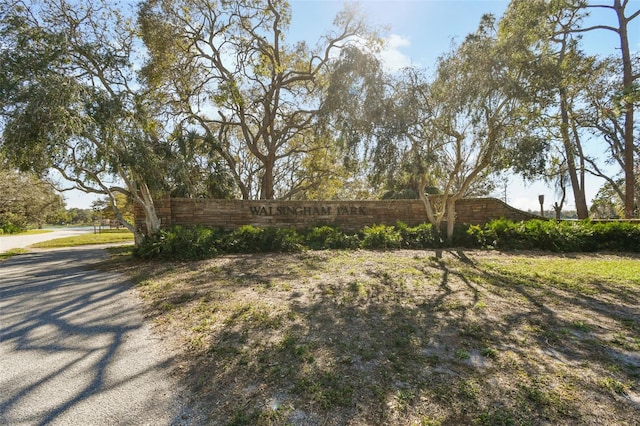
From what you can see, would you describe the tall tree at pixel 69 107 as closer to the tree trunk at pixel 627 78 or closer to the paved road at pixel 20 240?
the paved road at pixel 20 240

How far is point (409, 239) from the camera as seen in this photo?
1003cm

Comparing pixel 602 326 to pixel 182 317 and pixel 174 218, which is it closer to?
pixel 182 317

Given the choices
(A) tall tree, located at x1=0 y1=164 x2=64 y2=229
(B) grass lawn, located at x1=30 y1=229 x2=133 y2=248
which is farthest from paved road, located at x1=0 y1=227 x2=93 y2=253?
(A) tall tree, located at x1=0 y1=164 x2=64 y2=229

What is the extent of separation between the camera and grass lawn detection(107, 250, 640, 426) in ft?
7.07

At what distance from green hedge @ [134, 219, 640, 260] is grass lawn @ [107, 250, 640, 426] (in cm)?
236

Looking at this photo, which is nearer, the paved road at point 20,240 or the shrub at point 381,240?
the shrub at point 381,240

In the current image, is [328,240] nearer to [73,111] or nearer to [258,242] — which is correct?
[258,242]

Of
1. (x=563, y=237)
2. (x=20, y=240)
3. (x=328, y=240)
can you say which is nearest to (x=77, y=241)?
(x=20, y=240)

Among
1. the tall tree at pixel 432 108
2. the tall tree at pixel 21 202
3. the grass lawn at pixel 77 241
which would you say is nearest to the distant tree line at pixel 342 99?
the tall tree at pixel 432 108

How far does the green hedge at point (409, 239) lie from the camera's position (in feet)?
27.4

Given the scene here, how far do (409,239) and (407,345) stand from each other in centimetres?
722

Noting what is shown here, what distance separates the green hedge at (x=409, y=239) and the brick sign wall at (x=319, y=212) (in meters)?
1.51

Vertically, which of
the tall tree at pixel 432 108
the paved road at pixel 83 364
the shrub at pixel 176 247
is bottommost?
the paved road at pixel 83 364

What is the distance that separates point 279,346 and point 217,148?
42.2 ft
